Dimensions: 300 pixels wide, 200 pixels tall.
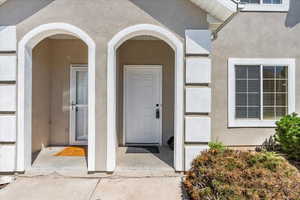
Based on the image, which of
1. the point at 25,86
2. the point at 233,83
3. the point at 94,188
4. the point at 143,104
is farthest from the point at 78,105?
the point at 233,83

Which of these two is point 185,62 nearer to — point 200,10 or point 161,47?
point 200,10

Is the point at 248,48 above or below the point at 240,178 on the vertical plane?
above

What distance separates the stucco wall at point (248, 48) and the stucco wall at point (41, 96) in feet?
17.0

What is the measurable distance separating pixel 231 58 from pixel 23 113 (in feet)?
18.8

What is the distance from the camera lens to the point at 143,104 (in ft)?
23.0

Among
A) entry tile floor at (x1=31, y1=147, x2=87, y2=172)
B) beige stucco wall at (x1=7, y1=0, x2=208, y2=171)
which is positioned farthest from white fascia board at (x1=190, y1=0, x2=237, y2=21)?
entry tile floor at (x1=31, y1=147, x2=87, y2=172)

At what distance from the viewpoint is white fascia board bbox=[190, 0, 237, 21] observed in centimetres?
417

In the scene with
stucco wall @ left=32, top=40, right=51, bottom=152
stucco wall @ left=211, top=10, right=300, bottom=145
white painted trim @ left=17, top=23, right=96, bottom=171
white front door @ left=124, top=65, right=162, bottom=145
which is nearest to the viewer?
white painted trim @ left=17, top=23, right=96, bottom=171

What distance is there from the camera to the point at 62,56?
6.77 meters

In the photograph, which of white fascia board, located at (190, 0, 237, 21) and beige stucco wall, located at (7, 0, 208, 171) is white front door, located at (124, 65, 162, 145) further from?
white fascia board, located at (190, 0, 237, 21)

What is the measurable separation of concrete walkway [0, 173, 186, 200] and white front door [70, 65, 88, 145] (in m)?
2.50

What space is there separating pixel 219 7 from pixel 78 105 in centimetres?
520

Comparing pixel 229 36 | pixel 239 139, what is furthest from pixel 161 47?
pixel 239 139

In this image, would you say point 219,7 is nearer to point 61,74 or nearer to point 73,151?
point 61,74
